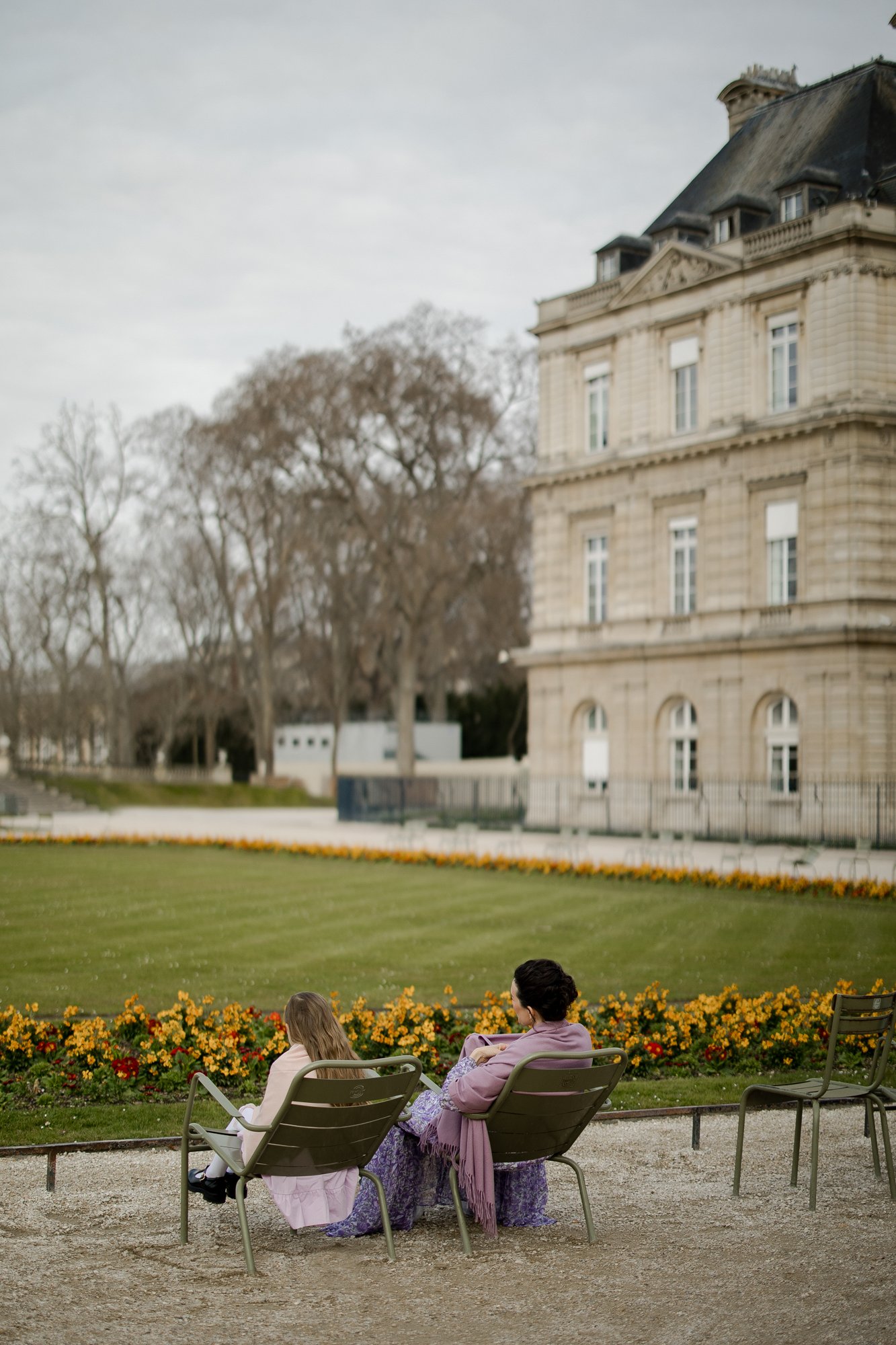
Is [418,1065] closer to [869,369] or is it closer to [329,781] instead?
[869,369]

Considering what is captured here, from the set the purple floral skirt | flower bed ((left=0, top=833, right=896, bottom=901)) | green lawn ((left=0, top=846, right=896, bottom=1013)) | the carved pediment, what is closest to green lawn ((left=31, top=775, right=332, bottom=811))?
flower bed ((left=0, top=833, right=896, bottom=901))

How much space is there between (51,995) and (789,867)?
17179mm

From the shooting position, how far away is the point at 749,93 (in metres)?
40.9

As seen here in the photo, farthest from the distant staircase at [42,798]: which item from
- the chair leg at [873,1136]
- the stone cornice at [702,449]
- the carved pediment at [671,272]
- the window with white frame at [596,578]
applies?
the chair leg at [873,1136]

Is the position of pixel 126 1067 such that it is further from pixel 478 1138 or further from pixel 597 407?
pixel 597 407

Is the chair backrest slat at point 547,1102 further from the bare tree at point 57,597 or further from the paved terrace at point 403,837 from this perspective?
the bare tree at point 57,597

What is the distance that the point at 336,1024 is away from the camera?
5.97 meters

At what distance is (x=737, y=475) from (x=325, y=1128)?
103 feet

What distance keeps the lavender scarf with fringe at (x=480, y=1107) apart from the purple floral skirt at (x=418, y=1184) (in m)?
0.06

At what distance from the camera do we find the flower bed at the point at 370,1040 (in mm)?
8656

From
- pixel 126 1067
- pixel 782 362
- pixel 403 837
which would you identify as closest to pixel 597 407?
pixel 782 362

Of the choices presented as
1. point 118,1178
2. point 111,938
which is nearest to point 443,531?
point 111,938

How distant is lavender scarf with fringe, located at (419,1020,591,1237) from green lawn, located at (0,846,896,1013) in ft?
18.2

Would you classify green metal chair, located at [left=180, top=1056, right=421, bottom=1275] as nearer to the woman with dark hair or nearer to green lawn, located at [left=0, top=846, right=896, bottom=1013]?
the woman with dark hair
